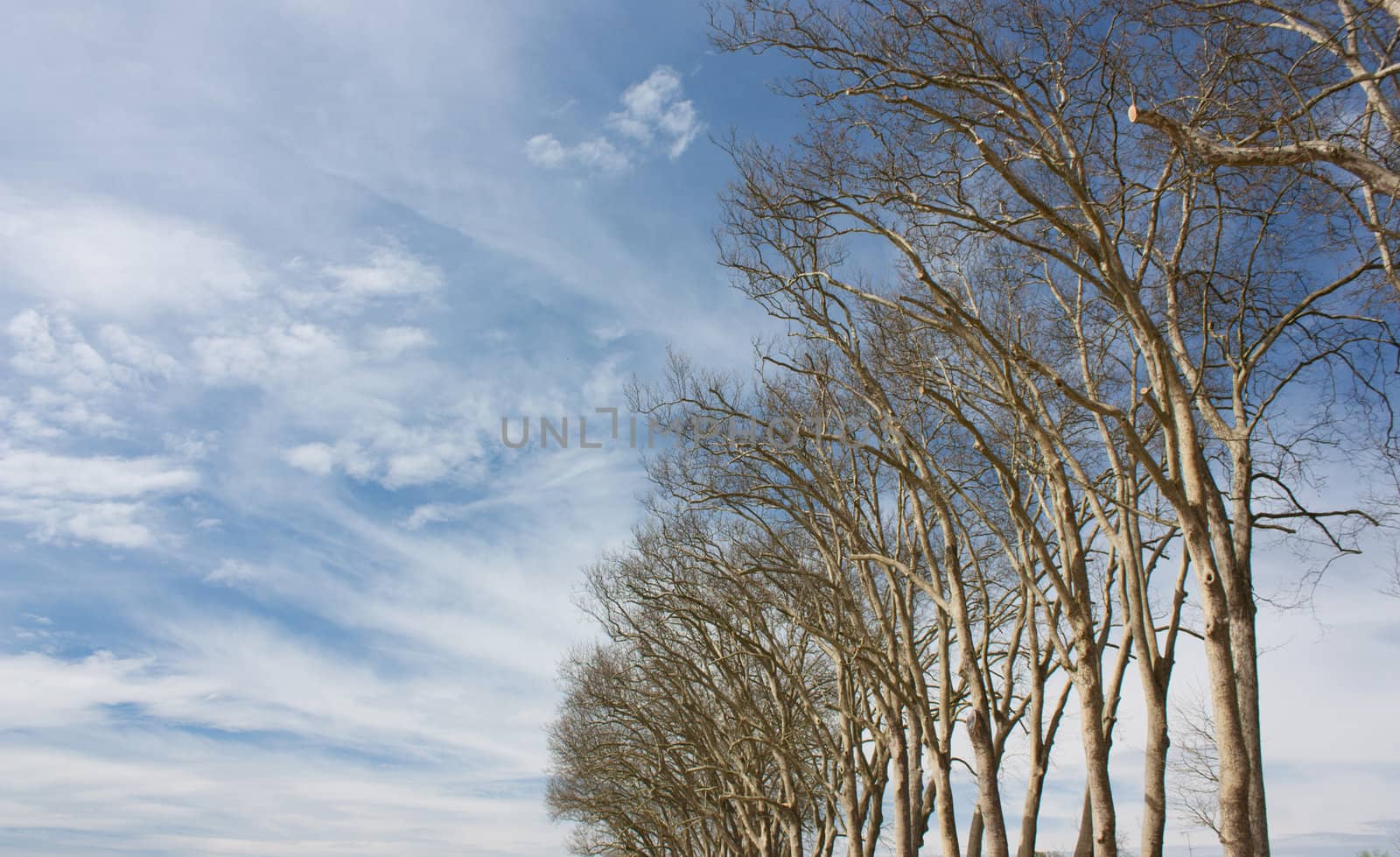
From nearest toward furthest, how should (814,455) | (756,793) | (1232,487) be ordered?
1. (1232,487)
2. (814,455)
3. (756,793)

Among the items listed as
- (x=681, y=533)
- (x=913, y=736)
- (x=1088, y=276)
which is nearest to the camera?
(x=1088, y=276)

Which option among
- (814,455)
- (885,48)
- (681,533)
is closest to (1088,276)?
(885,48)

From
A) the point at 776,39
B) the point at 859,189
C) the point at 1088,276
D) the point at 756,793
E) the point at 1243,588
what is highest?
the point at 776,39

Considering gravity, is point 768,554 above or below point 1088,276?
below

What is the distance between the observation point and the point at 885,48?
887cm

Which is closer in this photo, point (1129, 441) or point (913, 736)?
point (1129, 441)

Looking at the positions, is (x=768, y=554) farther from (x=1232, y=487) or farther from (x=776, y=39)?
(x=776, y=39)

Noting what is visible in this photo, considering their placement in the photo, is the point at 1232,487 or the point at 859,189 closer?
the point at 859,189

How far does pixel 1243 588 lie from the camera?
10.7m

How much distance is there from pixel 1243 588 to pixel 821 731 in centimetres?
922


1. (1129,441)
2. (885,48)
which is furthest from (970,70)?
(1129,441)

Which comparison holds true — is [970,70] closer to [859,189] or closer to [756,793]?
[859,189]

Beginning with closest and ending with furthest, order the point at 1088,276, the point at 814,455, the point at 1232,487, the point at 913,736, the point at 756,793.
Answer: the point at 1088,276
the point at 1232,487
the point at 913,736
the point at 814,455
the point at 756,793

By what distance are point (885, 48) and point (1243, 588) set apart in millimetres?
6928
